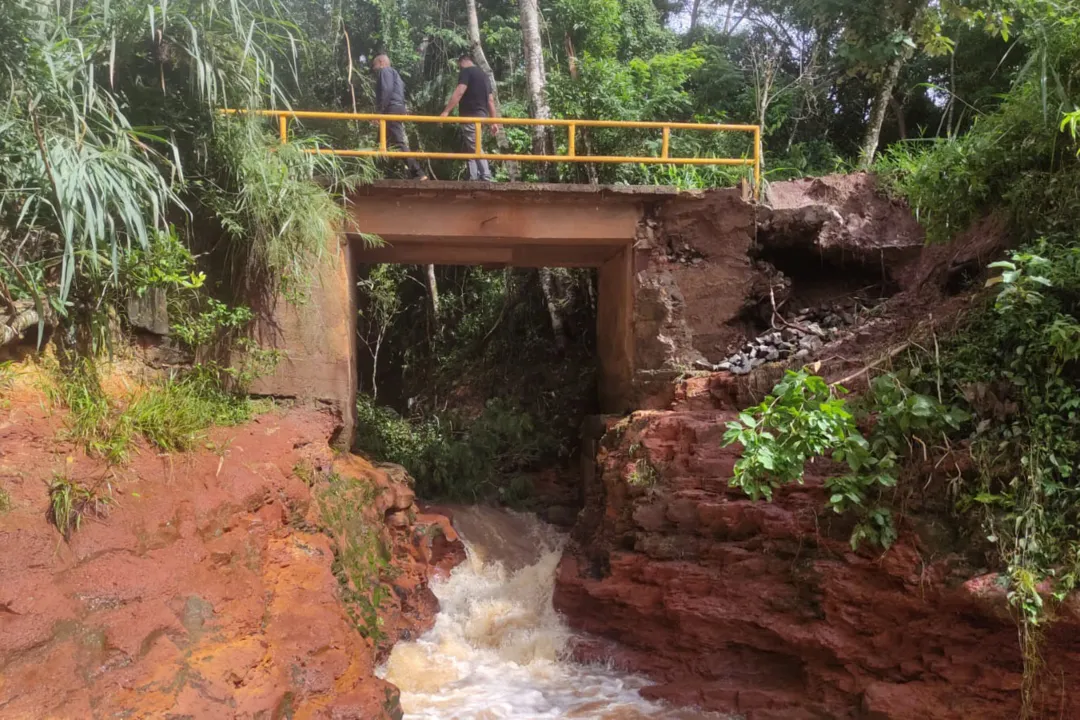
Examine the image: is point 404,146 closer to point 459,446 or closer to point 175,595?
A: point 459,446

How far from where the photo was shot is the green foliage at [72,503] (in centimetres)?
460

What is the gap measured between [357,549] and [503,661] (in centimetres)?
165

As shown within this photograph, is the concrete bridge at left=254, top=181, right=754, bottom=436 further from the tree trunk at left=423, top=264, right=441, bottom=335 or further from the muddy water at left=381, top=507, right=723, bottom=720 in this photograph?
the tree trunk at left=423, top=264, right=441, bottom=335

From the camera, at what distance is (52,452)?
15.9 feet

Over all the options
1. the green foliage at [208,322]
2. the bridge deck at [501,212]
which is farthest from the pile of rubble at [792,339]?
the green foliage at [208,322]

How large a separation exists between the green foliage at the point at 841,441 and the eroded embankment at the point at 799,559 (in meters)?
0.18

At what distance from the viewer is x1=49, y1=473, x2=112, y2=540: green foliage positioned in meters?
4.60

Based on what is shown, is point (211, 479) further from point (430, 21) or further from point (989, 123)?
point (430, 21)

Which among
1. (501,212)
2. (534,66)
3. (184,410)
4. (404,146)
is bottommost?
(184,410)

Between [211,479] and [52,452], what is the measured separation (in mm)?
1048

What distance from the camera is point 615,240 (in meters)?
7.89

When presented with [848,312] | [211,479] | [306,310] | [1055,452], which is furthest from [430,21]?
[1055,452]

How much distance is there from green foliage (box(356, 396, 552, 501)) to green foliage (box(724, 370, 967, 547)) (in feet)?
16.4

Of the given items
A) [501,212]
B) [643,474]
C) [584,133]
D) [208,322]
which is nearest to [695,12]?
[584,133]
